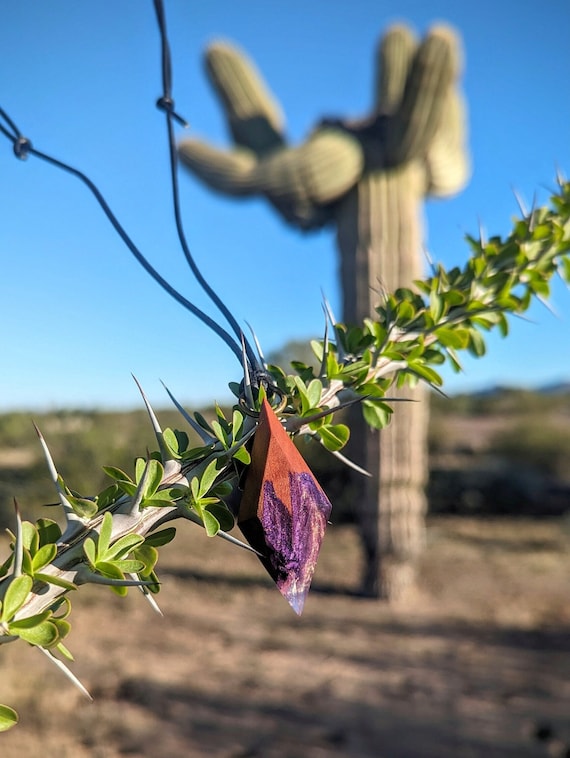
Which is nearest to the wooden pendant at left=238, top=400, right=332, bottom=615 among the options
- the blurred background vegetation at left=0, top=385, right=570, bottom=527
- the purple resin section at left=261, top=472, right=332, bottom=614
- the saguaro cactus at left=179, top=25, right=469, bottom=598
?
the purple resin section at left=261, top=472, right=332, bottom=614

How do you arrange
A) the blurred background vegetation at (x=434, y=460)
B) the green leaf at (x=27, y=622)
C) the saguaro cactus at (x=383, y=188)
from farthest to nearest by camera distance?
the blurred background vegetation at (x=434, y=460)
the saguaro cactus at (x=383, y=188)
the green leaf at (x=27, y=622)

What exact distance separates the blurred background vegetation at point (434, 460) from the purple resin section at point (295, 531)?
5.04 m

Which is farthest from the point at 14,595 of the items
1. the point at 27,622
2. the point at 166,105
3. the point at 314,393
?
the point at 166,105

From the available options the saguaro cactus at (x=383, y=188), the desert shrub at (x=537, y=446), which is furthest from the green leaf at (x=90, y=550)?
the desert shrub at (x=537, y=446)

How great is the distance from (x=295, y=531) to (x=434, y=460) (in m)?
9.19

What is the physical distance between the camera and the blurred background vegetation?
660 cm

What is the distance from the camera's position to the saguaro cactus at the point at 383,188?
189 inches

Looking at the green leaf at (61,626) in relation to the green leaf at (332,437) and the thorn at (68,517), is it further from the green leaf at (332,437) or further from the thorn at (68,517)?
the green leaf at (332,437)

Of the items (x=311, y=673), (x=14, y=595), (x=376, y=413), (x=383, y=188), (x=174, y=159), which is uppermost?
(x=383, y=188)

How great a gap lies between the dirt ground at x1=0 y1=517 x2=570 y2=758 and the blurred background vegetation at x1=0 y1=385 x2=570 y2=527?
112 cm

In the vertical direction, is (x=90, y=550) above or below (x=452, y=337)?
below

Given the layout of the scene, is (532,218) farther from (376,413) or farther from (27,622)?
(27,622)

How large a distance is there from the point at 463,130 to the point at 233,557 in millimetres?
4464

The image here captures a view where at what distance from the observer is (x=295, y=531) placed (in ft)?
1.34
